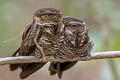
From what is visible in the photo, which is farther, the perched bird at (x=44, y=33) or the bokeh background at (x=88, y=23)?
the bokeh background at (x=88, y=23)

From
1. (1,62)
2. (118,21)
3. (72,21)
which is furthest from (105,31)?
(1,62)

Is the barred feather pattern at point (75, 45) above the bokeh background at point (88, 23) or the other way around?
above

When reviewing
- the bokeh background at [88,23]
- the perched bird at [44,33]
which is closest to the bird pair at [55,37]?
the perched bird at [44,33]

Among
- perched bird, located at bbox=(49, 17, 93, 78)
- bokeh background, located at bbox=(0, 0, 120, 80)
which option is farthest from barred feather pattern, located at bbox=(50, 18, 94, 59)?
bokeh background, located at bbox=(0, 0, 120, 80)

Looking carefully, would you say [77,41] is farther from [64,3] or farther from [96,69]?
[96,69]

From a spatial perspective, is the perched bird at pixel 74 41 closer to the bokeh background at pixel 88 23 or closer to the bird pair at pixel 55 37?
the bird pair at pixel 55 37

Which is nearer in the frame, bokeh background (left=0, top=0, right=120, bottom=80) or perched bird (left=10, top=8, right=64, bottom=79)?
perched bird (left=10, top=8, right=64, bottom=79)

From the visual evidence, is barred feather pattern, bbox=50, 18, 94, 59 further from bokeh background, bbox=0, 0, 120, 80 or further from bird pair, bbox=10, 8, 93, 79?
bokeh background, bbox=0, 0, 120, 80

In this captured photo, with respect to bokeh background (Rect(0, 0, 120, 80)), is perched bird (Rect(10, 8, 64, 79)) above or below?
above
